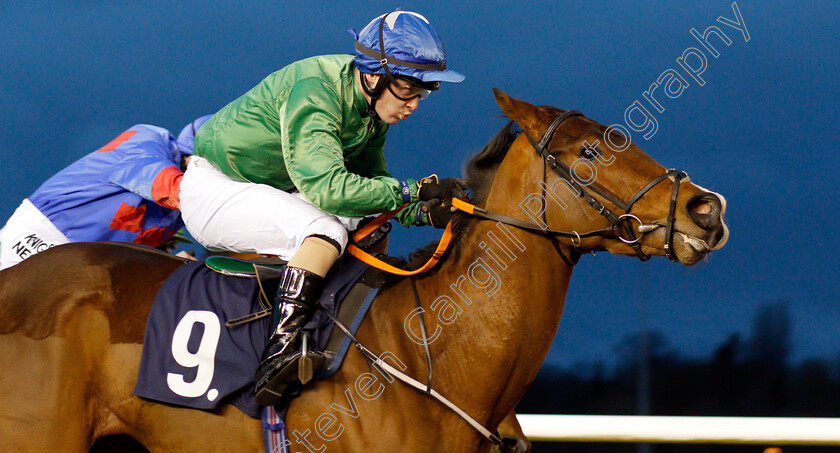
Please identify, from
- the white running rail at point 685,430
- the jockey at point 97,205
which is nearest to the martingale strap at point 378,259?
the jockey at point 97,205

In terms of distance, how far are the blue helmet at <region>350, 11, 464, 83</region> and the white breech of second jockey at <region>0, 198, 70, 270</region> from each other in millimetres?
2043

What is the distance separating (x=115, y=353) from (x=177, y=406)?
29 cm

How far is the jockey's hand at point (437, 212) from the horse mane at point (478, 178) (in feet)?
0.28

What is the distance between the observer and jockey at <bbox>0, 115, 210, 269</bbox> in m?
3.63

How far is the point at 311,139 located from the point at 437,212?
0.54m

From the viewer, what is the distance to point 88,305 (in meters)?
2.49

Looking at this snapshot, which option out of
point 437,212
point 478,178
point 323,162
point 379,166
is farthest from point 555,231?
point 379,166

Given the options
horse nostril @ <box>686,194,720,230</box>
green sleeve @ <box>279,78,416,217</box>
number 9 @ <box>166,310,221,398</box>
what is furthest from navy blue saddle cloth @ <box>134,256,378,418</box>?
horse nostril @ <box>686,194,720,230</box>

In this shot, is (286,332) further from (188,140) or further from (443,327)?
(188,140)

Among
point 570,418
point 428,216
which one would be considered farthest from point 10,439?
point 570,418

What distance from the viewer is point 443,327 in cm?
235

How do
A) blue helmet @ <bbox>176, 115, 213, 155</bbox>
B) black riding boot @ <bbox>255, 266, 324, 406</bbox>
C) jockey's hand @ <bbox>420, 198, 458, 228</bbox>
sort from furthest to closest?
blue helmet @ <bbox>176, 115, 213, 155</bbox> → jockey's hand @ <bbox>420, 198, 458, 228</bbox> → black riding boot @ <bbox>255, 266, 324, 406</bbox>

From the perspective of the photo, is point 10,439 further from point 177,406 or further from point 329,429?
point 329,429

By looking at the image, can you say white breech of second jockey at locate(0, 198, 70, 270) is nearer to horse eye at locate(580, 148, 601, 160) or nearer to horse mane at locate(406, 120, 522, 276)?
horse mane at locate(406, 120, 522, 276)
